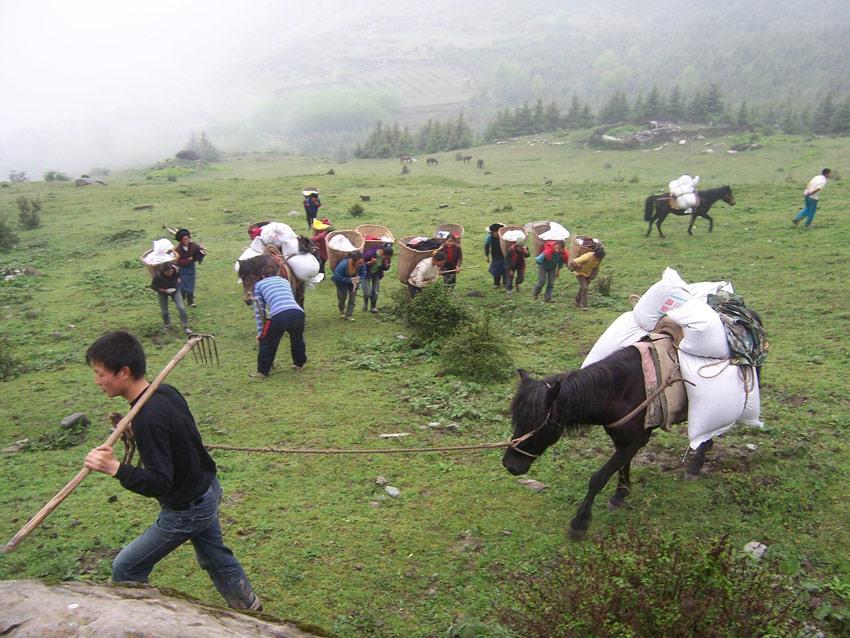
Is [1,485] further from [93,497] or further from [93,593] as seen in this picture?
[93,593]

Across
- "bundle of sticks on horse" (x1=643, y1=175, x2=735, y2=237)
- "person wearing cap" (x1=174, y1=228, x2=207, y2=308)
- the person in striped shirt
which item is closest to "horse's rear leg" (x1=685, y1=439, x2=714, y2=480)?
the person in striped shirt

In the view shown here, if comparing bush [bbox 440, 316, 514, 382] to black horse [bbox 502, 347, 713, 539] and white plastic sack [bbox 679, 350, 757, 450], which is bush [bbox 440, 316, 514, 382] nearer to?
black horse [bbox 502, 347, 713, 539]

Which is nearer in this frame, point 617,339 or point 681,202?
point 617,339

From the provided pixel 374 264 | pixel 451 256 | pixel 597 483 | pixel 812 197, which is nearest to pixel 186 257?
pixel 374 264

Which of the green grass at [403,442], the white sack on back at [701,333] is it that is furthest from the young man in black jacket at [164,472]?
the white sack on back at [701,333]

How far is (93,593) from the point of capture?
267 centimetres

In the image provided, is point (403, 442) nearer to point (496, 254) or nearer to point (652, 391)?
point (652, 391)

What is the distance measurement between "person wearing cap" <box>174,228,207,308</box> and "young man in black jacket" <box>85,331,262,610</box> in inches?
296

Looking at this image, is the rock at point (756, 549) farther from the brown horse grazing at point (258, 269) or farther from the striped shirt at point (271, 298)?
the brown horse grazing at point (258, 269)

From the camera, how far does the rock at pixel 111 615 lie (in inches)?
93.5

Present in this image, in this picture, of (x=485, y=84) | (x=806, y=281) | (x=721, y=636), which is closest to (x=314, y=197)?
(x=806, y=281)

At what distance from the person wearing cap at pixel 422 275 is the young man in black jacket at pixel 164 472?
22.1 ft

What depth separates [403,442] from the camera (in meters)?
6.13

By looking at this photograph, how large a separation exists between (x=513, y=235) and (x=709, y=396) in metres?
6.66
